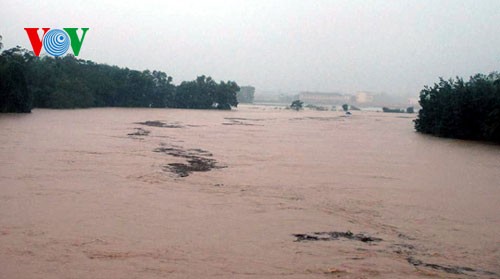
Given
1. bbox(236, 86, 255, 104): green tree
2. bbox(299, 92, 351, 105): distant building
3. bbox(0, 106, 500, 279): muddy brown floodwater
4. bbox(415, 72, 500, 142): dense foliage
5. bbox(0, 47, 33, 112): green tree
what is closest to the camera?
bbox(0, 106, 500, 279): muddy brown floodwater

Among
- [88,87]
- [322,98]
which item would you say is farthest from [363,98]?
[88,87]

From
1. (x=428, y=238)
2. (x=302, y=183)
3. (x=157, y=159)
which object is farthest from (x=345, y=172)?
(x=428, y=238)

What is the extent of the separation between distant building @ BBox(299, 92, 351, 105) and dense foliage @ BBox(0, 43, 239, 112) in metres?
43.1

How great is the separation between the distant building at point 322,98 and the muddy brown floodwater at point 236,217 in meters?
77.2

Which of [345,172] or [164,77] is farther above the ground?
[164,77]

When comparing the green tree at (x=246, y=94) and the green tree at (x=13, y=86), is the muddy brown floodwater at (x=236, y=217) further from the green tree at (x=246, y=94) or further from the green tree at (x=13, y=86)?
the green tree at (x=246, y=94)

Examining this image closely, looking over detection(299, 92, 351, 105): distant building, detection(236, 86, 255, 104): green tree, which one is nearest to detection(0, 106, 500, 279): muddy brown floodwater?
detection(236, 86, 255, 104): green tree

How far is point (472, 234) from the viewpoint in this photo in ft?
16.6

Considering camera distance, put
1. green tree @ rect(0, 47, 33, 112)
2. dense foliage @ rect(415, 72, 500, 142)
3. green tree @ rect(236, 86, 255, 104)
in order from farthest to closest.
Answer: green tree @ rect(236, 86, 255, 104), green tree @ rect(0, 47, 33, 112), dense foliage @ rect(415, 72, 500, 142)

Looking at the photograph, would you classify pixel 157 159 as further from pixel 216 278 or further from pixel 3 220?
pixel 216 278

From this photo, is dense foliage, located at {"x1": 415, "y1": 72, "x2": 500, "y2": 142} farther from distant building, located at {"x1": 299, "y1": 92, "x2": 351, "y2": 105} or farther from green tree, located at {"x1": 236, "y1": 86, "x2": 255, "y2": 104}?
distant building, located at {"x1": 299, "y1": 92, "x2": 351, "y2": 105}

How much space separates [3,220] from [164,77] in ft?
136

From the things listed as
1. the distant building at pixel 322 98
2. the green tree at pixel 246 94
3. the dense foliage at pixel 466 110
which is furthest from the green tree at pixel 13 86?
the distant building at pixel 322 98

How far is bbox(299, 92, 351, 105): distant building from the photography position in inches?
3425
